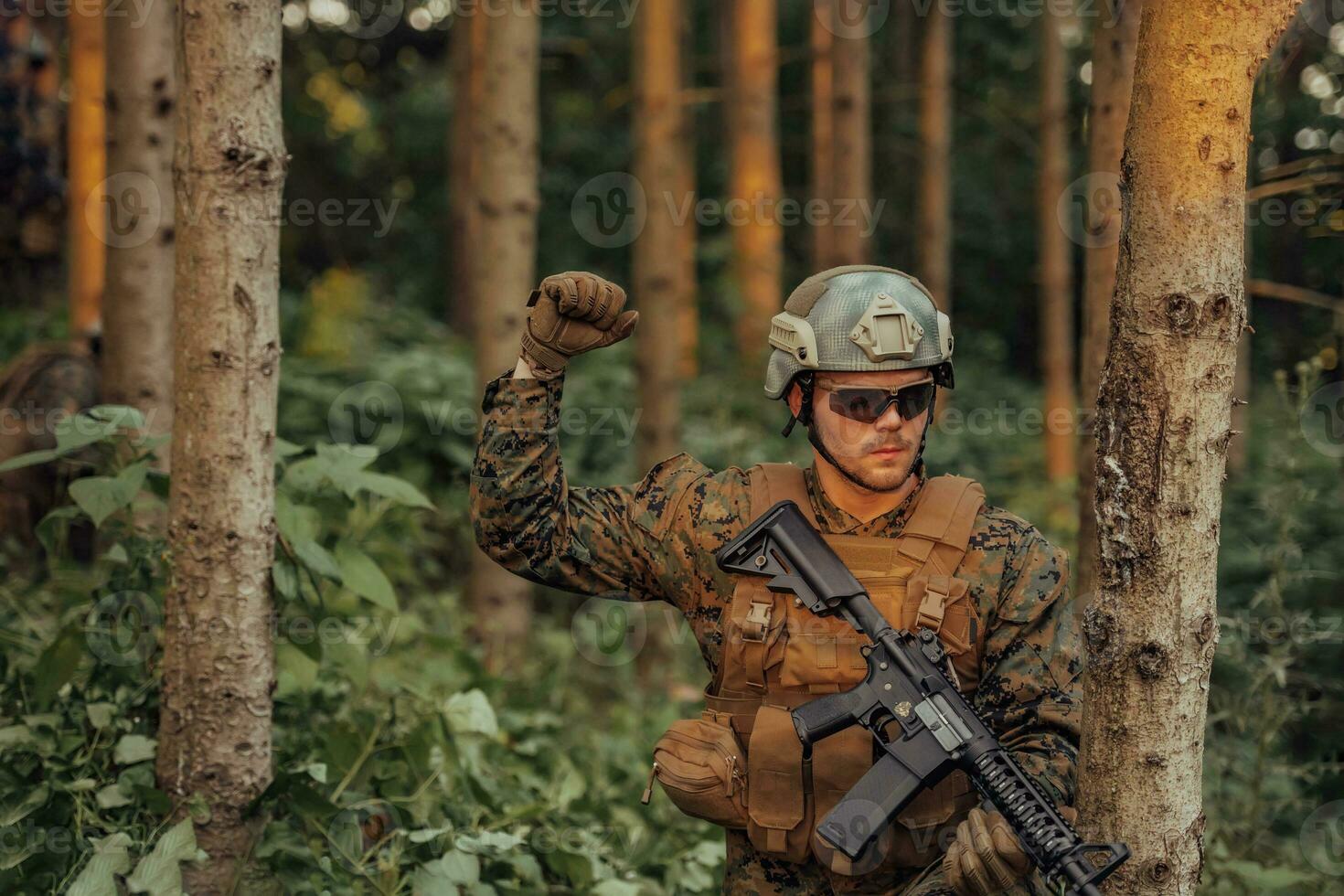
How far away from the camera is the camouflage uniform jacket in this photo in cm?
302

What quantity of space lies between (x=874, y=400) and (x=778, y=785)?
0.87 metres

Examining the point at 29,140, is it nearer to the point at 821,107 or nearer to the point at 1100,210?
the point at 1100,210

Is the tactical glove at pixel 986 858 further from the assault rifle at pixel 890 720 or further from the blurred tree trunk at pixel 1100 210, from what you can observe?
the blurred tree trunk at pixel 1100 210

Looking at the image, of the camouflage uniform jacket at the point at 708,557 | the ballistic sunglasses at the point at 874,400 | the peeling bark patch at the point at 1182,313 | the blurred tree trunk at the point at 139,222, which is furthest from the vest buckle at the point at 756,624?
the blurred tree trunk at the point at 139,222

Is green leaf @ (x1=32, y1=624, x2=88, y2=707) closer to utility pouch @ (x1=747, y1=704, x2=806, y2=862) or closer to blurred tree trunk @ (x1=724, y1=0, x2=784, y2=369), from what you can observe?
utility pouch @ (x1=747, y1=704, x2=806, y2=862)

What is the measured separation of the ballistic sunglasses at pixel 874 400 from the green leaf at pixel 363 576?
1454mm

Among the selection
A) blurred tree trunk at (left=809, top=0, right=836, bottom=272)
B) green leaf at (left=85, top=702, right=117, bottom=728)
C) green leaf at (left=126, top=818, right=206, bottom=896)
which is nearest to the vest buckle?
green leaf at (left=126, top=818, right=206, bottom=896)

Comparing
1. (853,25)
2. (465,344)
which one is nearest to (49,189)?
(465,344)

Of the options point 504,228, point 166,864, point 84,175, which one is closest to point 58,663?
point 166,864

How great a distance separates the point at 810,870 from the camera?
319 centimetres

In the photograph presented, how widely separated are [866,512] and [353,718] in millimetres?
1926

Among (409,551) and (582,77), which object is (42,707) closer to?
(409,551)

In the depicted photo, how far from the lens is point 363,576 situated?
3848mm

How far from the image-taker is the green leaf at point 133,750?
11.8 ft
